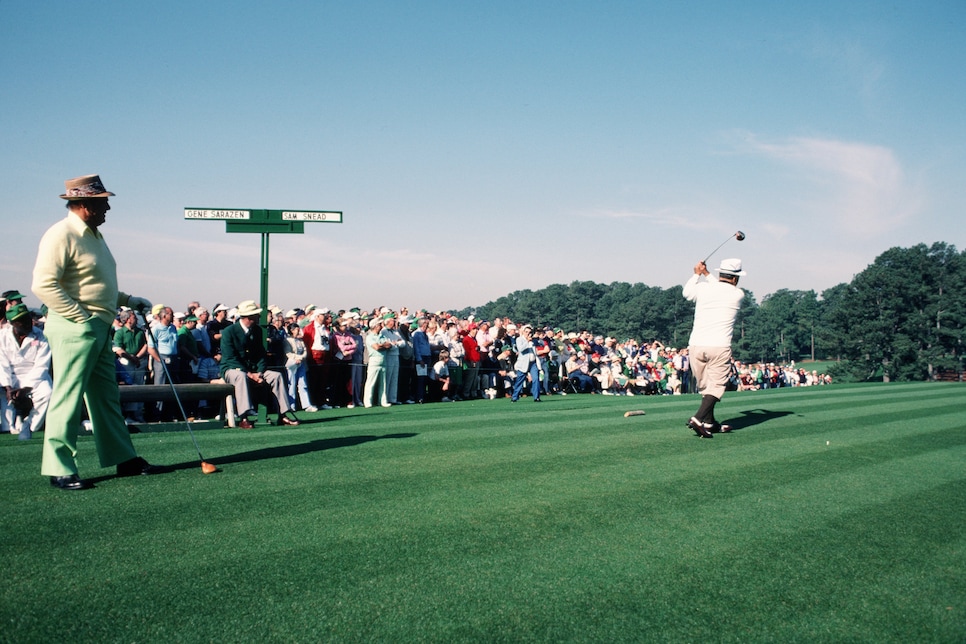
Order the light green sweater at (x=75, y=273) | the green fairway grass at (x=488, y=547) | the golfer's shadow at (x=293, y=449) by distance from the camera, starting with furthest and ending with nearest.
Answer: the golfer's shadow at (x=293, y=449) → the light green sweater at (x=75, y=273) → the green fairway grass at (x=488, y=547)

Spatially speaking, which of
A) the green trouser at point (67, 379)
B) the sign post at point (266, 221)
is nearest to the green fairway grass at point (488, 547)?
the green trouser at point (67, 379)

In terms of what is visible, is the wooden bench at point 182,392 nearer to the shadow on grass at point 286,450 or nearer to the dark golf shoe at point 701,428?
the shadow on grass at point 286,450

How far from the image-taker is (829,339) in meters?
91.3

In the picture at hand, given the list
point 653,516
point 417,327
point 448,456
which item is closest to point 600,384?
point 417,327

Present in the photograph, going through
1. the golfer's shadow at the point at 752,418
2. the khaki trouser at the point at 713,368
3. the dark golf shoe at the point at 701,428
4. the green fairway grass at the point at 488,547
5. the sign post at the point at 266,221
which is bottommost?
the green fairway grass at the point at 488,547

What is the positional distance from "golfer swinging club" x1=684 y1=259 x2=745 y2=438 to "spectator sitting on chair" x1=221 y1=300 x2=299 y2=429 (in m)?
6.51

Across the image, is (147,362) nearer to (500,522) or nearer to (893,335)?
(500,522)

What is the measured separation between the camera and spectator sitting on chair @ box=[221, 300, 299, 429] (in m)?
10.8

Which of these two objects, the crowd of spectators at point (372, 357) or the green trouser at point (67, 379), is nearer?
the green trouser at point (67, 379)

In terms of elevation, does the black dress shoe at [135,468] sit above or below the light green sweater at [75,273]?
below

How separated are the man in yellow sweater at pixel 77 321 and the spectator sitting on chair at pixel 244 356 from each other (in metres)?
4.63

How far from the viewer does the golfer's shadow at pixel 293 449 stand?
7.39 m

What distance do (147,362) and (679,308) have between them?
133244 mm

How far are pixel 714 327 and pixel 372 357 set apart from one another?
8859mm
